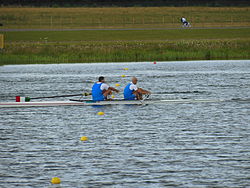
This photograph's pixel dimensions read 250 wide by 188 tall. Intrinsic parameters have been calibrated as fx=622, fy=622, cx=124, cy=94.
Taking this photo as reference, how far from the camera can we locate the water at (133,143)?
1842 cm

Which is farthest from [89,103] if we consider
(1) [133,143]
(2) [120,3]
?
(2) [120,3]

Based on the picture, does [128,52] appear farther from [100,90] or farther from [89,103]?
[100,90]

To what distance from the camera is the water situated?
18.4 meters

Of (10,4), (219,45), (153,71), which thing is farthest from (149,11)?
(153,71)

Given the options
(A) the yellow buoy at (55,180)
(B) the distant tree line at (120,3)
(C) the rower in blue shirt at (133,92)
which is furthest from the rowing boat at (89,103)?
(B) the distant tree line at (120,3)

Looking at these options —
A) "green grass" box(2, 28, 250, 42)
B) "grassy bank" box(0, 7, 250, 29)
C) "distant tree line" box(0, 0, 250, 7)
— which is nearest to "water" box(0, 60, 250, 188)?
"green grass" box(2, 28, 250, 42)

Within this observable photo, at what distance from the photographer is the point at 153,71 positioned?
58812 millimetres

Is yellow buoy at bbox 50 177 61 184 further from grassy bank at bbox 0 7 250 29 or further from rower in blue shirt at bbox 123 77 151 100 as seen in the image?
grassy bank at bbox 0 7 250 29

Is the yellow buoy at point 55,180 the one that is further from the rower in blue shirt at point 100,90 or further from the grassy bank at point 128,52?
the grassy bank at point 128,52

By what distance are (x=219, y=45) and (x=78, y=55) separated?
52.8 feet

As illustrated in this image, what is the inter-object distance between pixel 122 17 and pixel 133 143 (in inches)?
3742

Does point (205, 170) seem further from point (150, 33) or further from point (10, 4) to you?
point (10, 4)

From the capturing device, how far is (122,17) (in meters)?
117

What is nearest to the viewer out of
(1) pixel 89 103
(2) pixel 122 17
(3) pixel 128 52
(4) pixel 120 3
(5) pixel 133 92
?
(5) pixel 133 92
